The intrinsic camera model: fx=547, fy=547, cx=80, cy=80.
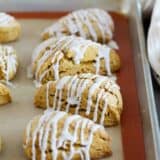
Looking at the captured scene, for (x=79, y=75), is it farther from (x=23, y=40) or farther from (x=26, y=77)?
(x=23, y=40)

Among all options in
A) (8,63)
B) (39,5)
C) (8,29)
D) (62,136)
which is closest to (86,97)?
(62,136)

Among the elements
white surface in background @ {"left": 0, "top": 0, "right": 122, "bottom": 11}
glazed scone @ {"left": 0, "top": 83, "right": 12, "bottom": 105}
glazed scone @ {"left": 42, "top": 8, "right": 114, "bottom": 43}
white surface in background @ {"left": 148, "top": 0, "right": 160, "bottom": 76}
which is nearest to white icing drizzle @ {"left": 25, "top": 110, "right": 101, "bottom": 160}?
glazed scone @ {"left": 0, "top": 83, "right": 12, "bottom": 105}

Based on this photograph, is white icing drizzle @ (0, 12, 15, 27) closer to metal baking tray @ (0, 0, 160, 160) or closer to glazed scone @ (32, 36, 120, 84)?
metal baking tray @ (0, 0, 160, 160)

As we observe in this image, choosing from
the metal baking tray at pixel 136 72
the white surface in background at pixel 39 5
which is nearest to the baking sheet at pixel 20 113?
the metal baking tray at pixel 136 72

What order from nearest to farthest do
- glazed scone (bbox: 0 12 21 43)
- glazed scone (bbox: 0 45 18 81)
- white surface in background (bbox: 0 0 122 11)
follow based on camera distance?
glazed scone (bbox: 0 45 18 81) < glazed scone (bbox: 0 12 21 43) < white surface in background (bbox: 0 0 122 11)

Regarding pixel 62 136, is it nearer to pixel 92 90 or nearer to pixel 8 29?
pixel 92 90

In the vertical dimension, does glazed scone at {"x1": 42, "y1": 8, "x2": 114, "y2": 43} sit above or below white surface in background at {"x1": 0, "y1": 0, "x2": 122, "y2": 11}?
below
